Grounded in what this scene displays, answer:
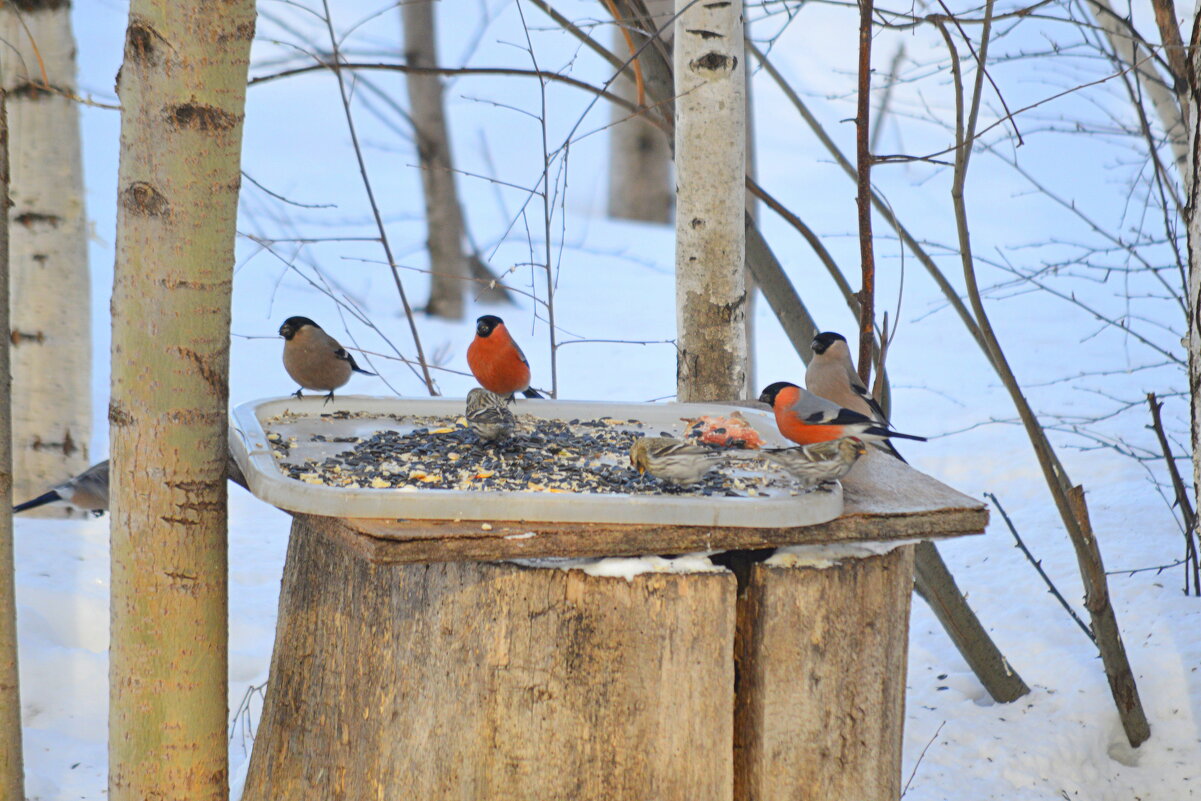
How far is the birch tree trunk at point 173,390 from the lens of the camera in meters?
2.15

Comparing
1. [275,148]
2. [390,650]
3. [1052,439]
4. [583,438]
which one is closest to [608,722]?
[390,650]

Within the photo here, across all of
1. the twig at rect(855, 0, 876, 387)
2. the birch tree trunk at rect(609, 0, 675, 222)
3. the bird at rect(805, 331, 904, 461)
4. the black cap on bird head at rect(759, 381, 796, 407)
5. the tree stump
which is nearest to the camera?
the tree stump

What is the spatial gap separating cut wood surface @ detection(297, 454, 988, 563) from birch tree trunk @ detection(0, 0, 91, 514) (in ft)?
11.5

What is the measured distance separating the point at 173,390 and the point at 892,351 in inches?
333

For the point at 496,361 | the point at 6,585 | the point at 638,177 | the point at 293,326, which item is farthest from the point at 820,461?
the point at 638,177

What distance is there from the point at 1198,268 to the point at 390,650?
1.93 m

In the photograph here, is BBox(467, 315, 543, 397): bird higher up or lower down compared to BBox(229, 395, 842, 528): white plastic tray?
higher up

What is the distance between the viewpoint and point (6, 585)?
2.44 meters

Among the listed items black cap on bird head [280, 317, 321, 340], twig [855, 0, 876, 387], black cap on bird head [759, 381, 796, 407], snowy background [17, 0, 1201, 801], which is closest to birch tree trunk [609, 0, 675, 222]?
snowy background [17, 0, 1201, 801]

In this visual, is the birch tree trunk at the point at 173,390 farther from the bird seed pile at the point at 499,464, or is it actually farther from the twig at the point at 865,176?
the twig at the point at 865,176

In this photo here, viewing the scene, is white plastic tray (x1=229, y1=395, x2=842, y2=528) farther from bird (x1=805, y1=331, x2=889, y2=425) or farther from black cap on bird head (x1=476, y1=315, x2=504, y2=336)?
black cap on bird head (x1=476, y1=315, x2=504, y2=336)

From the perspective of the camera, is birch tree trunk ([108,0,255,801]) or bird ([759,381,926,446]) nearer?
birch tree trunk ([108,0,255,801])

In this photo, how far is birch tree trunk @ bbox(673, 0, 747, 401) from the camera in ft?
11.3

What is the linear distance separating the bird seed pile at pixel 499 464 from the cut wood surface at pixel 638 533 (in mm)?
109
